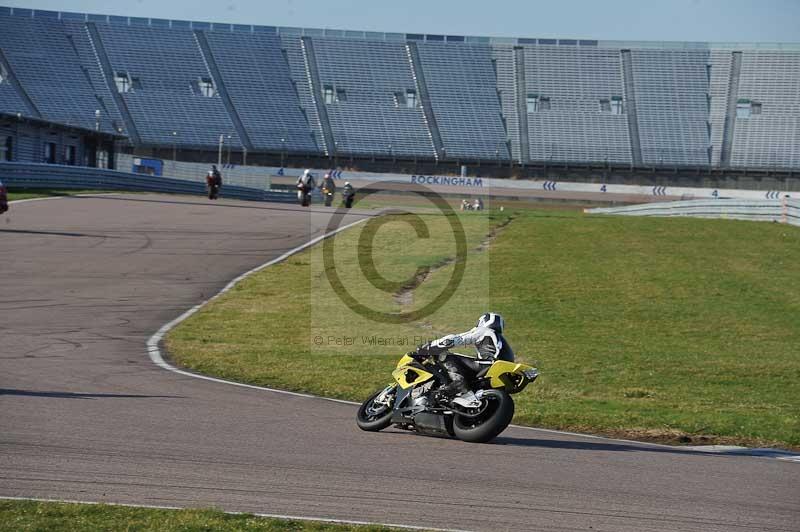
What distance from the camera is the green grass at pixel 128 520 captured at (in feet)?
19.8

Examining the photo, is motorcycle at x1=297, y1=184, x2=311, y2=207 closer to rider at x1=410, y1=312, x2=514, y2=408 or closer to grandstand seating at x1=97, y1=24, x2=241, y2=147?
grandstand seating at x1=97, y1=24, x2=241, y2=147

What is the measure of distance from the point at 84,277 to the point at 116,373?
30.9 feet

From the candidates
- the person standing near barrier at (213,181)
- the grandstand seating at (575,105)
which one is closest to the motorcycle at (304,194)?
the person standing near barrier at (213,181)

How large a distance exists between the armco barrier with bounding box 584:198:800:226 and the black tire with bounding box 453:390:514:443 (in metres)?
30.1

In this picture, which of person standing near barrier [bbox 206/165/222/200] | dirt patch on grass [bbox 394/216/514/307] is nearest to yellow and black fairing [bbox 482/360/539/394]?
dirt patch on grass [bbox 394/216/514/307]

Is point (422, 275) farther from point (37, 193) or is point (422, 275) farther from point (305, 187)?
point (305, 187)

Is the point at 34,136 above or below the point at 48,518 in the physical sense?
above

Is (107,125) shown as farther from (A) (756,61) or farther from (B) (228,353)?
(B) (228,353)

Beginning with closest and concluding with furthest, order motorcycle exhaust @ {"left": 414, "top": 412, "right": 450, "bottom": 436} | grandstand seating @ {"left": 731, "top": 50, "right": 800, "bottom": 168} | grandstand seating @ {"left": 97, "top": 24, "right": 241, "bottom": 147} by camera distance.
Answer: motorcycle exhaust @ {"left": 414, "top": 412, "right": 450, "bottom": 436} < grandstand seating @ {"left": 731, "top": 50, "right": 800, "bottom": 168} < grandstand seating @ {"left": 97, "top": 24, "right": 241, "bottom": 147}

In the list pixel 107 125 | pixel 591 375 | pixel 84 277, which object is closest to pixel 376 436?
pixel 591 375

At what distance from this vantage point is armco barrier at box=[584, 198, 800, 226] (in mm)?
37438

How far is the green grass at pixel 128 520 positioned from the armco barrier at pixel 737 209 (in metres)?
33.6

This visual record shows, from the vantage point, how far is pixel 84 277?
21453 millimetres

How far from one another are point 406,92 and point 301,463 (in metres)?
73.5
